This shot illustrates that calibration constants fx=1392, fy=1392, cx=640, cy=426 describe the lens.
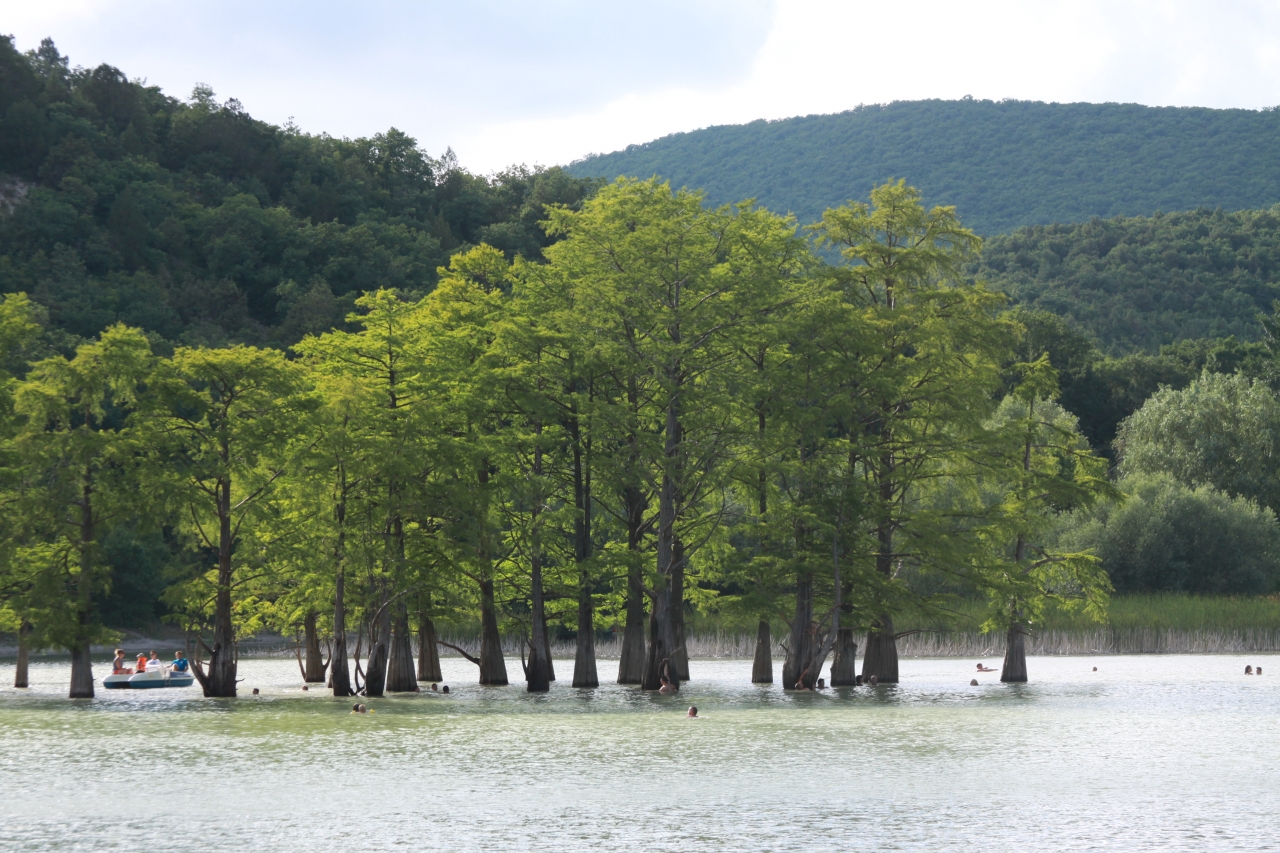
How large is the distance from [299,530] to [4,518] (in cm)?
895

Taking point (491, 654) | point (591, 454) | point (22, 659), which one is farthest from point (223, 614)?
point (591, 454)

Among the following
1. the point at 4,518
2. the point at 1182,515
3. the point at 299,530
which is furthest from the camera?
the point at 1182,515

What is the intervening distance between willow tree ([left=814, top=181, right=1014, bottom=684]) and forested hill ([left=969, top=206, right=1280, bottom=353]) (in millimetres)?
84064

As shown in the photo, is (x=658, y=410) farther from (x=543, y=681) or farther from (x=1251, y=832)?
(x=1251, y=832)

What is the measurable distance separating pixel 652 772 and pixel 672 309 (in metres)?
24.5

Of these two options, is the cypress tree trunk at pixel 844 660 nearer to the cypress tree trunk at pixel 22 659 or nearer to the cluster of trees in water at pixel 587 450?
the cluster of trees in water at pixel 587 450

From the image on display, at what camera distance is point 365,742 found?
32562mm

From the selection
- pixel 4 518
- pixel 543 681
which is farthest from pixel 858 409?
pixel 4 518

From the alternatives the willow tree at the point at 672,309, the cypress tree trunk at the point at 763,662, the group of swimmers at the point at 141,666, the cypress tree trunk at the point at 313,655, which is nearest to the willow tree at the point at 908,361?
the willow tree at the point at 672,309

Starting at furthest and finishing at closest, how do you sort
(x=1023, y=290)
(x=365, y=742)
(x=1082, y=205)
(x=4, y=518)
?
(x=1082, y=205), (x=1023, y=290), (x=4, y=518), (x=365, y=742)

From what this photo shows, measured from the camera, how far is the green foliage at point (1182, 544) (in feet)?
265

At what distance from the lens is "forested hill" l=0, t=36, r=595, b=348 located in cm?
10319

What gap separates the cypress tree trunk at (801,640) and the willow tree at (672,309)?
406cm

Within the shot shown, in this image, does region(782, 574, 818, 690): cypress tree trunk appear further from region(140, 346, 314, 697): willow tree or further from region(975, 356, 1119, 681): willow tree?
region(140, 346, 314, 697): willow tree
